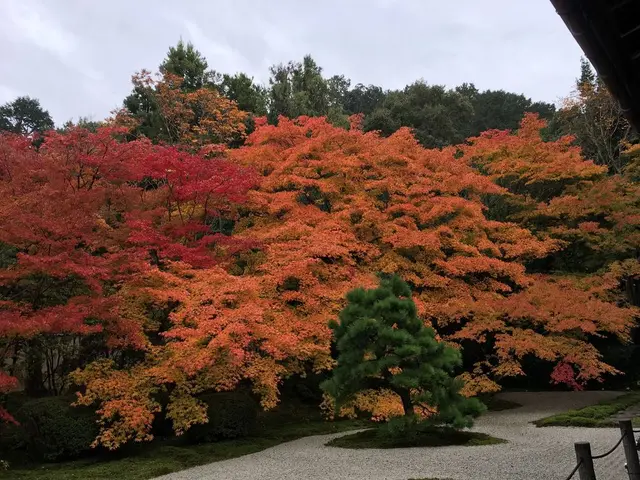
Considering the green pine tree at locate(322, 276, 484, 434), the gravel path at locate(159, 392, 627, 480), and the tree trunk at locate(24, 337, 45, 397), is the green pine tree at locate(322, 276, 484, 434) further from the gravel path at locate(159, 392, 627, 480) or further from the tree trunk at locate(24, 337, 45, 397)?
the tree trunk at locate(24, 337, 45, 397)

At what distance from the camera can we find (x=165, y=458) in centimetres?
863

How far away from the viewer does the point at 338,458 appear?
314 inches

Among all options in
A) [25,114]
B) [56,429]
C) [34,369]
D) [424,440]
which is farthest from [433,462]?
[25,114]

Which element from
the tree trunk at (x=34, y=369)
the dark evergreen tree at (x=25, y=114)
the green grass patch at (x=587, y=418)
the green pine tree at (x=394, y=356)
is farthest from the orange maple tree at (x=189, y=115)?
the dark evergreen tree at (x=25, y=114)

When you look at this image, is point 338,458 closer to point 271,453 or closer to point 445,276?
A: point 271,453

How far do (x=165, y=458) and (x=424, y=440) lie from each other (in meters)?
4.54

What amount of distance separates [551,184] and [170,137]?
1257 centimetres

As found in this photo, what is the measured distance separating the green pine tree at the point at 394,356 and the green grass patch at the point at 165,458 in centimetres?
235

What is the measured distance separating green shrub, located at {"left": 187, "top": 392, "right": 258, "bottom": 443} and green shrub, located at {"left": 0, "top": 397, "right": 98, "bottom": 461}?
6.29 ft

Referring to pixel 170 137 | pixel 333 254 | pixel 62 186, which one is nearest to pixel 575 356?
pixel 333 254

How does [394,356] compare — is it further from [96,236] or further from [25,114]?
[25,114]

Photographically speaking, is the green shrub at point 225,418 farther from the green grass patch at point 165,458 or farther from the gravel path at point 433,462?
the gravel path at point 433,462

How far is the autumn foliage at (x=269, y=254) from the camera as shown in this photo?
8.76m

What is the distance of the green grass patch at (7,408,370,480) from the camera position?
7.80 meters
